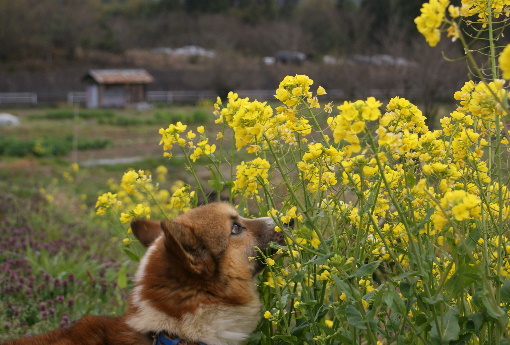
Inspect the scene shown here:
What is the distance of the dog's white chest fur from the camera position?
308cm

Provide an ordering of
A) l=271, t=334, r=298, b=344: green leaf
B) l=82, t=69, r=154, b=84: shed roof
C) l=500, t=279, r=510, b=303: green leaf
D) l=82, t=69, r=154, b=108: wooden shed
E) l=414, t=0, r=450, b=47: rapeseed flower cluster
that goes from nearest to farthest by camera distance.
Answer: l=414, t=0, r=450, b=47: rapeseed flower cluster, l=500, t=279, r=510, b=303: green leaf, l=271, t=334, r=298, b=344: green leaf, l=82, t=69, r=154, b=84: shed roof, l=82, t=69, r=154, b=108: wooden shed

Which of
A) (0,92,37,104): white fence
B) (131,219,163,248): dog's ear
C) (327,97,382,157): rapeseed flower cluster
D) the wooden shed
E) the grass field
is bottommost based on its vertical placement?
(0,92,37,104): white fence

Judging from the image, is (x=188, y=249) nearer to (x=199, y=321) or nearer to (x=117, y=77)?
(x=199, y=321)

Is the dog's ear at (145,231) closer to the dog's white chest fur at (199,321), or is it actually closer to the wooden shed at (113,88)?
the dog's white chest fur at (199,321)

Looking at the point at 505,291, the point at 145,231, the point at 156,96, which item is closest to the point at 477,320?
the point at 505,291

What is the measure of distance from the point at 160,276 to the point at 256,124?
0.95m

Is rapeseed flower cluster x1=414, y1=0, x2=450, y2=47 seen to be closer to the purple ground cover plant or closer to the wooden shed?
the purple ground cover plant

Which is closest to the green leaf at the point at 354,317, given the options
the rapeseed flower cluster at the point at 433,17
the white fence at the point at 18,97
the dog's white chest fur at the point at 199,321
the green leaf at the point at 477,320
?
the green leaf at the point at 477,320

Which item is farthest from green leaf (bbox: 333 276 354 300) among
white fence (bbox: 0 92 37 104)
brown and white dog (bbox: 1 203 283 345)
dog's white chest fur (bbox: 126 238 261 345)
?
white fence (bbox: 0 92 37 104)

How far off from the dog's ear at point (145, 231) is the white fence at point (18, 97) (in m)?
34.6

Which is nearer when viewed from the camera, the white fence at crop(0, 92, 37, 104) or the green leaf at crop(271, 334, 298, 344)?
the green leaf at crop(271, 334, 298, 344)

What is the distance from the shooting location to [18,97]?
36125mm

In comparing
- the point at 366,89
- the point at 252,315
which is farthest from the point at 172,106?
the point at 252,315

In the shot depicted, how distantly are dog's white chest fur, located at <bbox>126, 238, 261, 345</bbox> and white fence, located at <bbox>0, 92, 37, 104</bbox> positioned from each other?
115 feet
